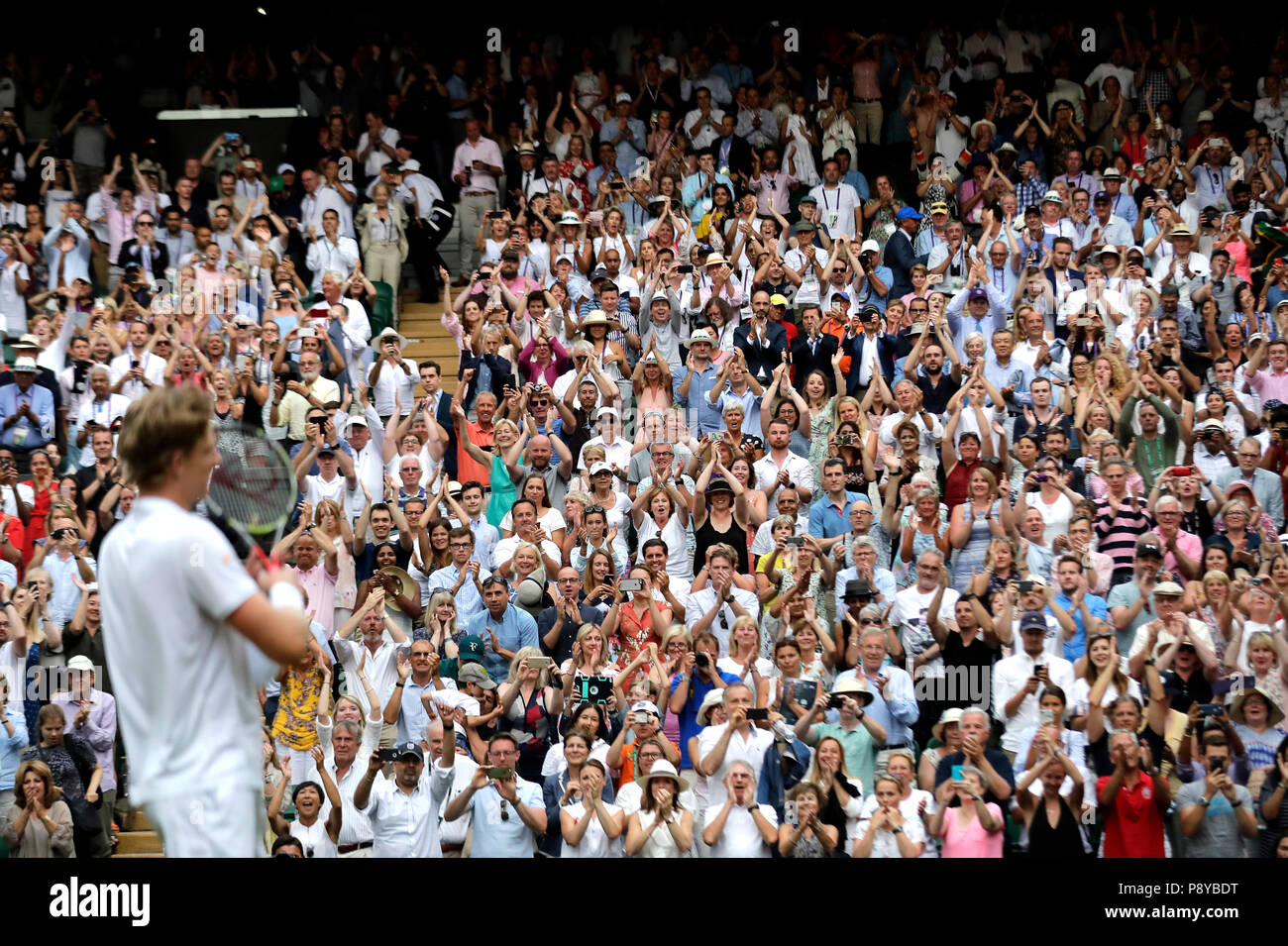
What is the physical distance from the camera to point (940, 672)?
9969 millimetres

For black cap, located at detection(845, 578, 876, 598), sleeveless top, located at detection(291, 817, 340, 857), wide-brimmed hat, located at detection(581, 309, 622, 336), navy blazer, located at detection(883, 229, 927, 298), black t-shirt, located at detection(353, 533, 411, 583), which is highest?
navy blazer, located at detection(883, 229, 927, 298)

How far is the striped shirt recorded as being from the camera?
1098cm

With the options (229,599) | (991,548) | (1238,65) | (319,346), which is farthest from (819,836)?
(1238,65)

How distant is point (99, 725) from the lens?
1048cm

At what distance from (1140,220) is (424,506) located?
24.4 ft

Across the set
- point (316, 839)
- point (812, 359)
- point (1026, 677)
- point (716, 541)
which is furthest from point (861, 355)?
point (316, 839)

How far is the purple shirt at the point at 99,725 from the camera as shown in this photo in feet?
34.0

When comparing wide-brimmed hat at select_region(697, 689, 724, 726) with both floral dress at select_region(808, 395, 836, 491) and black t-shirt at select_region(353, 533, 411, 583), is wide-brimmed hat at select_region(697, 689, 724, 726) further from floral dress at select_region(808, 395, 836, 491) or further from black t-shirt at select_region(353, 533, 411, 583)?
floral dress at select_region(808, 395, 836, 491)

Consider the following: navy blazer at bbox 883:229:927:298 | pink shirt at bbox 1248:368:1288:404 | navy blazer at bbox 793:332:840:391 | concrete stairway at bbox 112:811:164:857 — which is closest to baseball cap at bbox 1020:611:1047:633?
navy blazer at bbox 793:332:840:391

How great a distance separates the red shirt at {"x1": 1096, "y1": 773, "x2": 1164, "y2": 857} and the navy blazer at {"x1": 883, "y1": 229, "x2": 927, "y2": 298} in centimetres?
691

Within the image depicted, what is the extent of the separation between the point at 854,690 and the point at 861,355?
466 cm

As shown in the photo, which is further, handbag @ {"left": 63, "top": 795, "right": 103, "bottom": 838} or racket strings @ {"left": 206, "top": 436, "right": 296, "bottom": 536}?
handbag @ {"left": 63, "top": 795, "right": 103, "bottom": 838}

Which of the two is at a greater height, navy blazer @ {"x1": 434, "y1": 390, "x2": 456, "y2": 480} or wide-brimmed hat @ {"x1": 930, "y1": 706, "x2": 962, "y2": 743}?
navy blazer @ {"x1": 434, "y1": 390, "x2": 456, "y2": 480}

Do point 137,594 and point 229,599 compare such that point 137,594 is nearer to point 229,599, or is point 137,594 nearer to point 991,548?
point 229,599
